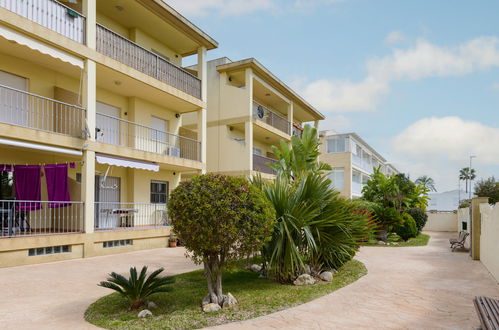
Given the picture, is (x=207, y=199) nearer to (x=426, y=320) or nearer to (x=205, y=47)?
(x=426, y=320)

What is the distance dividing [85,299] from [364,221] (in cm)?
674

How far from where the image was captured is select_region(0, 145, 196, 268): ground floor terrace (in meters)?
11.9

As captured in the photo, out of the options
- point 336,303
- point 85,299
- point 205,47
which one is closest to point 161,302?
point 85,299

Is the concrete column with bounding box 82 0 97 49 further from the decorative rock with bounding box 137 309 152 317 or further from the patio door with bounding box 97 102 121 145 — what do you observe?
the decorative rock with bounding box 137 309 152 317

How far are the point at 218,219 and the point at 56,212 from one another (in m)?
10.9

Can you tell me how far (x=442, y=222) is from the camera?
113ft

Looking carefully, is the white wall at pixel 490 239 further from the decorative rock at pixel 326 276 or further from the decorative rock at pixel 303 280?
the decorative rock at pixel 303 280

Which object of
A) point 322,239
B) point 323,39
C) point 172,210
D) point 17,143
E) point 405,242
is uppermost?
point 323,39

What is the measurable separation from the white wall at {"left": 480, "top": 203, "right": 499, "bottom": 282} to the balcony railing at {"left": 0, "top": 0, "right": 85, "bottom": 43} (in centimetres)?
1426

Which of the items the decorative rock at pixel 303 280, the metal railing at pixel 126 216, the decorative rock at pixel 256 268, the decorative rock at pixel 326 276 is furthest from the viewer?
the metal railing at pixel 126 216

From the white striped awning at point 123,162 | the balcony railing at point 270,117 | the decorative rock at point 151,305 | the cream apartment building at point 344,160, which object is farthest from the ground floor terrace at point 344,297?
the cream apartment building at point 344,160

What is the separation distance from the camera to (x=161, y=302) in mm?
7141

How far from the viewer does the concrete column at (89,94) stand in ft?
46.0

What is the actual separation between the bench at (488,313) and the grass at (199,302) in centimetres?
293
